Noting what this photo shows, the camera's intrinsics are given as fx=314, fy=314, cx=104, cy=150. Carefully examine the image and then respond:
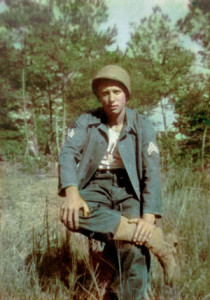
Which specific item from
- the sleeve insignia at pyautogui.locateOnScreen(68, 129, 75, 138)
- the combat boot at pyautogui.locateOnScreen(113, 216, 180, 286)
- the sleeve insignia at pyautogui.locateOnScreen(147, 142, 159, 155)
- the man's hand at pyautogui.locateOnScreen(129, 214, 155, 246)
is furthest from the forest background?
the sleeve insignia at pyautogui.locateOnScreen(147, 142, 159, 155)

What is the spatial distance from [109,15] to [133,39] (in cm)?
39

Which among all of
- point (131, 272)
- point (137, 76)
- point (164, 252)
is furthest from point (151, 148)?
point (137, 76)

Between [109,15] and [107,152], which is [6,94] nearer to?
[109,15]

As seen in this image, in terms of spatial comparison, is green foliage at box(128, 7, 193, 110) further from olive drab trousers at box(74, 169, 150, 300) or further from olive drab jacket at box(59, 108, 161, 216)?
olive drab trousers at box(74, 169, 150, 300)

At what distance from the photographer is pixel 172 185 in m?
3.18

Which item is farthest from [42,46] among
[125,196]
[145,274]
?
[145,274]

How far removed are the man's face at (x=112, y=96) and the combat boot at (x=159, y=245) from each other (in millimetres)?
600

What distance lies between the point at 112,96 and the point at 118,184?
1.60 feet

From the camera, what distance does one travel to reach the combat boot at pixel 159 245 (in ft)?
4.84

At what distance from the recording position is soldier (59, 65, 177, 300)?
1.49 m

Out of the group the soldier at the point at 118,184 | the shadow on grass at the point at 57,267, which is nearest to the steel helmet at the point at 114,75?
the soldier at the point at 118,184

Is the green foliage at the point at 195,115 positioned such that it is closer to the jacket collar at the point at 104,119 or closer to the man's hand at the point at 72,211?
the jacket collar at the point at 104,119

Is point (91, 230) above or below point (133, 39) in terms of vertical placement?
below

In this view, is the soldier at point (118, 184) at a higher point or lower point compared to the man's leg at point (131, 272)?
higher
